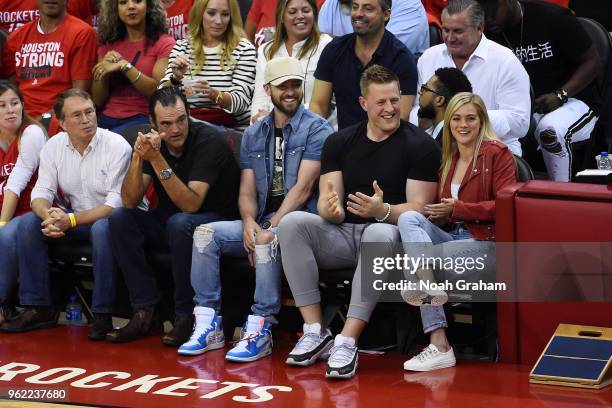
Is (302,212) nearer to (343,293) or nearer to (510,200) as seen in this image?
(343,293)

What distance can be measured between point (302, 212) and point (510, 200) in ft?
3.23

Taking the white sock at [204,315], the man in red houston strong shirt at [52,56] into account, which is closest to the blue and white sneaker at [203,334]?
the white sock at [204,315]

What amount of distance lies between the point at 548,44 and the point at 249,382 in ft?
8.98

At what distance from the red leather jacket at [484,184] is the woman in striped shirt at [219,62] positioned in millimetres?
1869

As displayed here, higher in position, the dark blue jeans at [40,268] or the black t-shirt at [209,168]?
the black t-shirt at [209,168]

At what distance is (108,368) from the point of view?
5.42m

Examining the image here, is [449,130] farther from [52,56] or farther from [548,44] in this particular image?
[52,56]

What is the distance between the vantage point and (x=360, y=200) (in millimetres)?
5227

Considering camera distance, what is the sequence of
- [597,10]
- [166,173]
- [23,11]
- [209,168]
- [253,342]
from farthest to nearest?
[23,11]
[597,10]
[209,168]
[166,173]
[253,342]

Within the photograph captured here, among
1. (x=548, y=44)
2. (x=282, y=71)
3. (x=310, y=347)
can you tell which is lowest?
(x=310, y=347)

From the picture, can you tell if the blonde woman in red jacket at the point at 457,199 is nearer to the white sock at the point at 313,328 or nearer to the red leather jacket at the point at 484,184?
the red leather jacket at the point at 484,184

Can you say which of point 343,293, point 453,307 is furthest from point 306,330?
point 453,307

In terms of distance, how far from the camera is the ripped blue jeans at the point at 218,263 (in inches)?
217

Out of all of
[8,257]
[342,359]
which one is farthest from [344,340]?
[8,257]
